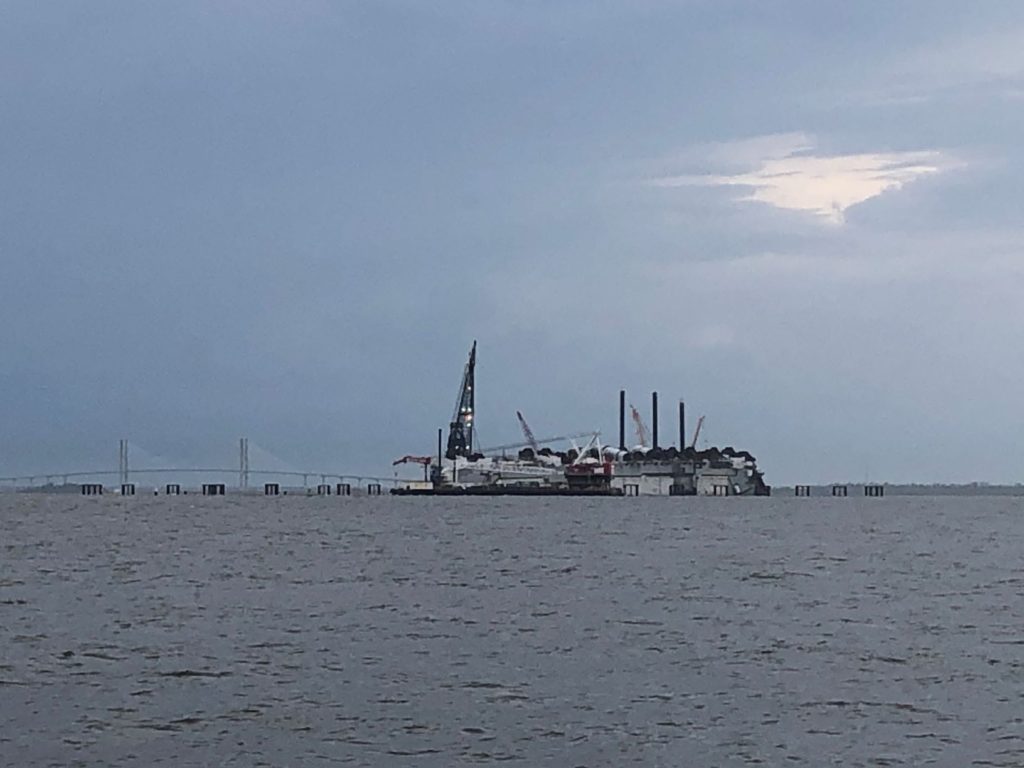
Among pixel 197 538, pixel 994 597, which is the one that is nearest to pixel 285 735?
pixel 994 597

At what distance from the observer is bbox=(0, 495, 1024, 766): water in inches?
986

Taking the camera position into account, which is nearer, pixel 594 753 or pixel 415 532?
pixel 594 753

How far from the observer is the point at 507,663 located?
3441cm

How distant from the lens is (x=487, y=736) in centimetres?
2567

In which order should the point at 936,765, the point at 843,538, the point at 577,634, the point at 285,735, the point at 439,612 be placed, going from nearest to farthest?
1. the point at 936,765
2. the point at 285,735
3. the point at 577,634
4. the point at 439,612
5. the point at 843,538

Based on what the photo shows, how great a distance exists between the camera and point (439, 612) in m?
46.4

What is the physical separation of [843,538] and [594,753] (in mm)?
88818

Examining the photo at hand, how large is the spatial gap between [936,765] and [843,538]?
290 feet

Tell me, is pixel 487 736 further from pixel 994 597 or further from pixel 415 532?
pixel 415 532

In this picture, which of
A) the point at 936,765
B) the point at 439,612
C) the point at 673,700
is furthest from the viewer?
the point at 439,612

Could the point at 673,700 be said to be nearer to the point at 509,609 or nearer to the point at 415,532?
the point at 509,609

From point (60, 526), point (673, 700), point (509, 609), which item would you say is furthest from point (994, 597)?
point (60, 526)

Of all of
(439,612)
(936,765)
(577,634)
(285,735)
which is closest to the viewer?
(936,765)

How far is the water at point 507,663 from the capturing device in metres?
25.0
